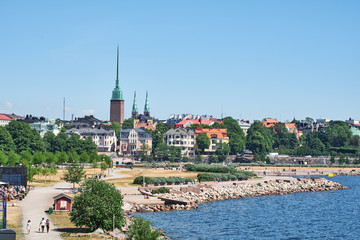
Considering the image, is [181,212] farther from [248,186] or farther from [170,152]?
[170,152]

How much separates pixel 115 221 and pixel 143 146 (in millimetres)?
142761

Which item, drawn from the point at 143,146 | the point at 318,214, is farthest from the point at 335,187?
the point at 143,146

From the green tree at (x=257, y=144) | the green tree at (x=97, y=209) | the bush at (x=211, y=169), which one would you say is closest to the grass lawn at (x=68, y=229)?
the green tree at (x=97, y=209)

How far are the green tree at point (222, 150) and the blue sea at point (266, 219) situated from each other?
305 ft

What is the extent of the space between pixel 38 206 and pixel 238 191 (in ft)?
132

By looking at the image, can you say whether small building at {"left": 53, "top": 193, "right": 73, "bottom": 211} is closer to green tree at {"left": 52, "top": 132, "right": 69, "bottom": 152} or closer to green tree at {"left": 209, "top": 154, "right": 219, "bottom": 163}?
green tree at {"left": 52, "top": 132, "right": 69, "bottom": 152}

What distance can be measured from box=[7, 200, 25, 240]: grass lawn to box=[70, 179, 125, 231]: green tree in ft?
14.8

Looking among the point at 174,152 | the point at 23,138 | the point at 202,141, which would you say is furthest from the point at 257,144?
the point at 23,138

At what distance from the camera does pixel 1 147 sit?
132 metres

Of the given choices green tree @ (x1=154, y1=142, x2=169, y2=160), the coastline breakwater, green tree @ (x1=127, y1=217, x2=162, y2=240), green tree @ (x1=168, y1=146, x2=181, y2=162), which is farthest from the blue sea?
green tree @ (x1=154, y1=142, x2=169, y2=160)

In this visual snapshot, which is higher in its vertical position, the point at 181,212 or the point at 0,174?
the point at 0,174

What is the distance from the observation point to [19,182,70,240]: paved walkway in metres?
45.4

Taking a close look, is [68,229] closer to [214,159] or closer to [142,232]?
[142,232]

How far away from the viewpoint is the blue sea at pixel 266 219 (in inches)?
2244
